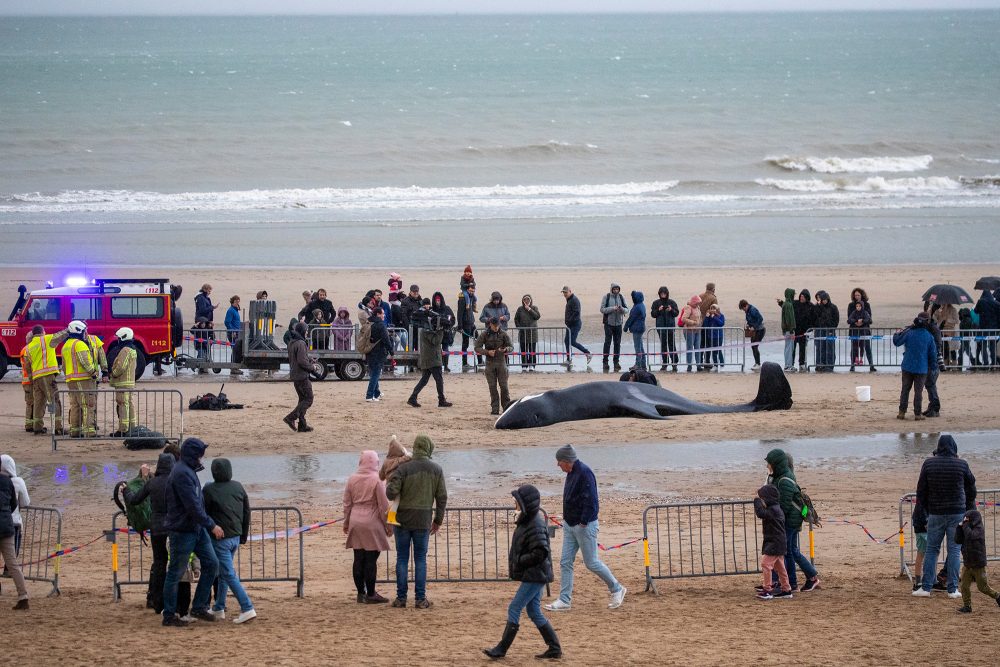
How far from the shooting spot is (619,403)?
20234mm

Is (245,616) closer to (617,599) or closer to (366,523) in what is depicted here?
(366,523)

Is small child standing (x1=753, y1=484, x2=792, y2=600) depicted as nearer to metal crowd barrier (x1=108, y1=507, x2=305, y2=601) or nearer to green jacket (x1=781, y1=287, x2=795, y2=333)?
metal crowd barrier (x1=108, y1=507, x2=305, y2=601)

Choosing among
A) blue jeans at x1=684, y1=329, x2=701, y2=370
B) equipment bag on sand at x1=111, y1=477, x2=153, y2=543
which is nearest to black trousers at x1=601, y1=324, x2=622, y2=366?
blue jeans at x1=684, y1=329, x2=701, y2=370

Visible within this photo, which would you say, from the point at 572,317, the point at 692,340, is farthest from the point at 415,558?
the point at 692,340

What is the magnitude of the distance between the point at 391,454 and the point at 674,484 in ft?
17.0

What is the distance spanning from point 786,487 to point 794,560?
30.6 inches

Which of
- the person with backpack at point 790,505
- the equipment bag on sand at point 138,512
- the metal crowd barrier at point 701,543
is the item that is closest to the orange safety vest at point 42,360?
the equipment bag on sand at point 138,512

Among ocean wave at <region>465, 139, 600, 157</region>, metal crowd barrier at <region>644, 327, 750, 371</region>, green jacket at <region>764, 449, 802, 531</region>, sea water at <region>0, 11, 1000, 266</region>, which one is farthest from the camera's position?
ocean wave at <region>465, 139, 600, 157</region>

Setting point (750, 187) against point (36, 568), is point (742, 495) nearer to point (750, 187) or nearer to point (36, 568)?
point (36, 568)

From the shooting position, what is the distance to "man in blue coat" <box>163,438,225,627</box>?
1083 centimetres

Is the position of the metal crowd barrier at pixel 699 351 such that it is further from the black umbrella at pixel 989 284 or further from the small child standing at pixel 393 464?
the small child standing at pixel 393 464

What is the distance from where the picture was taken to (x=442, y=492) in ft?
38.6

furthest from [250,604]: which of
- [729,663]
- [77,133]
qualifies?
[77,133]

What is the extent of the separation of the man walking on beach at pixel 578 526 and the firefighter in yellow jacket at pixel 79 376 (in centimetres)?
960
